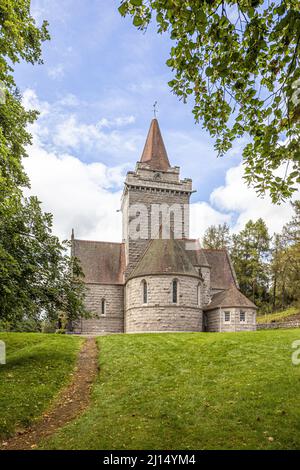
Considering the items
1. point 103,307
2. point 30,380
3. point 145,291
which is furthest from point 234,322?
point 30,380

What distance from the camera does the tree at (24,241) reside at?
12.1 meters

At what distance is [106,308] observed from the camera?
37.2m

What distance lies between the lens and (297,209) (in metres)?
49.5

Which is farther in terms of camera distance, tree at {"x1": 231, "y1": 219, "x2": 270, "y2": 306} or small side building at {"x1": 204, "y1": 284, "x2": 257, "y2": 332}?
tree at {"x1": 231, "y1": 219, "x2": 270, "y2": 306}

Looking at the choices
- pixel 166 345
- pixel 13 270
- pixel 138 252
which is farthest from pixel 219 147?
pixel 138 252

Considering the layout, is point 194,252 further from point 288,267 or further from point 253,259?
point 253,259

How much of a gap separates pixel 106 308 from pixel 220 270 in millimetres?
12376

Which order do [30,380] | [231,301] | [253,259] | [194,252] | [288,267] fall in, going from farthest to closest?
[253,259] → [288,267] → [194,252] → [231,301] → [30,380]

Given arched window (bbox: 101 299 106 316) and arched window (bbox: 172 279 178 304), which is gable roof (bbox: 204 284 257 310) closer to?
arched window (bbox: 172 279 178 304)

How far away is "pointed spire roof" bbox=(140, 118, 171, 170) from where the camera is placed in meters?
41.6

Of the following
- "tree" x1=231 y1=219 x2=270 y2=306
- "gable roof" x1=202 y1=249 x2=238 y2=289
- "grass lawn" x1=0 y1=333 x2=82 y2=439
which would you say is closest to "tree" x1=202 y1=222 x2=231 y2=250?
"tree" x1=231 y1=219 x2=270 y2=306

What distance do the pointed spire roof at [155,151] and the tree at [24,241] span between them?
86.4ft

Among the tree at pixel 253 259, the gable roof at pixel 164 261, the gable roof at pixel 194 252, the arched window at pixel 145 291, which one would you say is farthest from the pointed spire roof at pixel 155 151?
the tree at pixel 253 259
